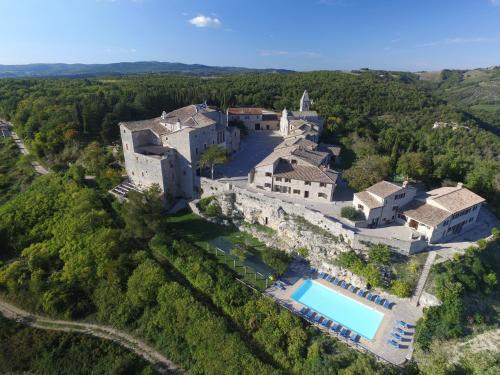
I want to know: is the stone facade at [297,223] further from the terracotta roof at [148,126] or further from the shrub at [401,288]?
the terracotta roof at [148,126]

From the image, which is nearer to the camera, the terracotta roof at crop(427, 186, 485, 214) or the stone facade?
the stone facade

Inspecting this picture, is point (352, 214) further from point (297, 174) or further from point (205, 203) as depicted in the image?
point (205, 203)

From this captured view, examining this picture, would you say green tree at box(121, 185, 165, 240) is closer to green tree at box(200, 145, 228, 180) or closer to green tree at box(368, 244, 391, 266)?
green tree at box(200, 145, 228, 180)

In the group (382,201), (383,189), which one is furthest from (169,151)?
(382,201)

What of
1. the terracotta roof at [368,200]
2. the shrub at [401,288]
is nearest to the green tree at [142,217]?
the terracotta roof at [368,200]

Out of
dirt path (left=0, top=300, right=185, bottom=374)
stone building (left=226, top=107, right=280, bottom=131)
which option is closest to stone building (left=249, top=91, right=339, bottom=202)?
stone building (left=226, top=107, right=280, bottom=131)

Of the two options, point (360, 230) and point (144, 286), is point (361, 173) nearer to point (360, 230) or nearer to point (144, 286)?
point (360, 230)

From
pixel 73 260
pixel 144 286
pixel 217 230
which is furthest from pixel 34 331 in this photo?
pixel 217 230
